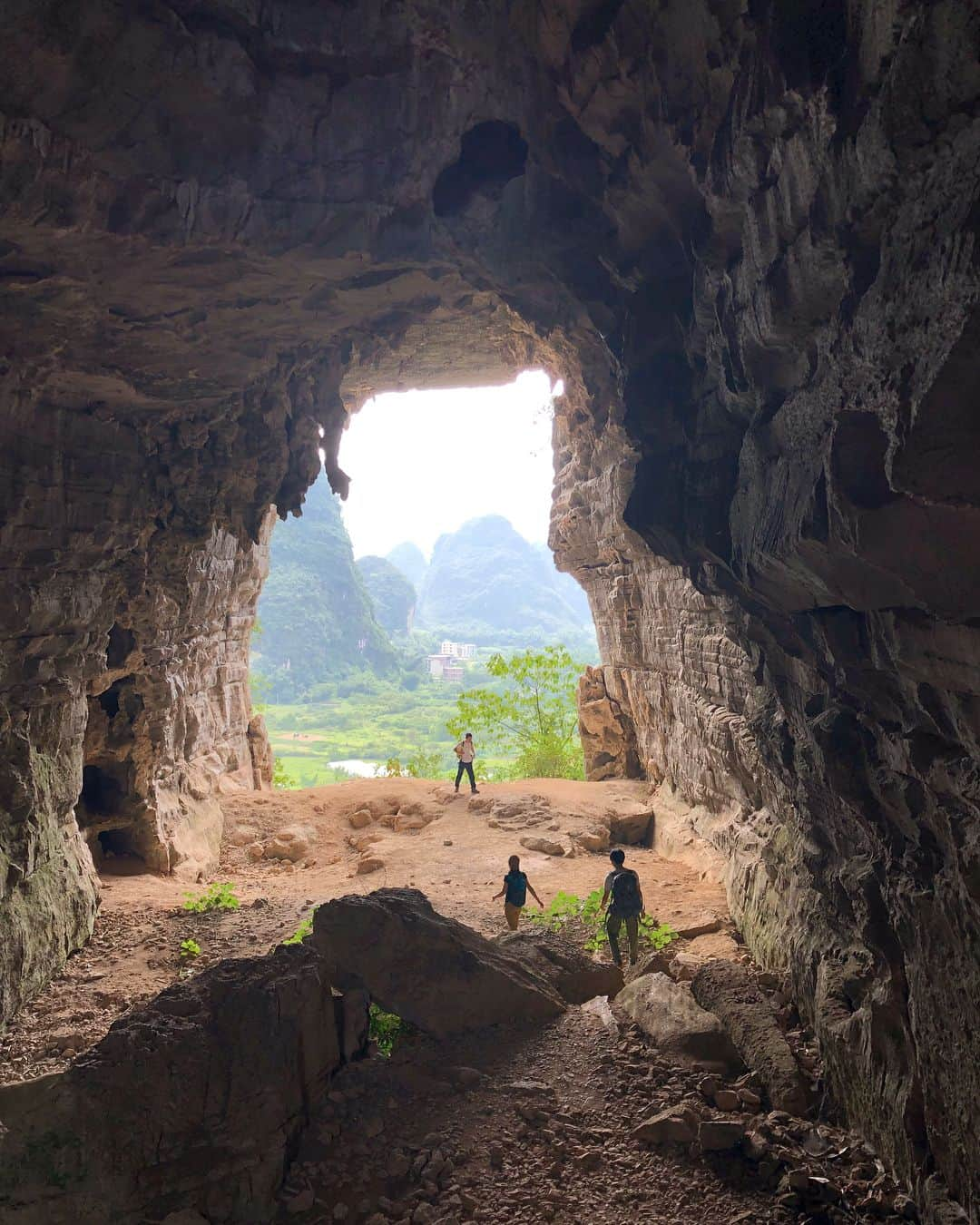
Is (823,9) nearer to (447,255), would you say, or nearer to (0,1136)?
(447,255)

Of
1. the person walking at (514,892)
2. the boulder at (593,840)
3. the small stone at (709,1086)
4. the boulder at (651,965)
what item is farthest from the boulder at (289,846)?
the small stone at (709,1086)

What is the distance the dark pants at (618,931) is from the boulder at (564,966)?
0.68 feet

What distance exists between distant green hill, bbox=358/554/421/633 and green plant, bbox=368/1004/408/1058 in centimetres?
8137

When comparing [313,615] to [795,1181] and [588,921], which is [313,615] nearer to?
[588,921]

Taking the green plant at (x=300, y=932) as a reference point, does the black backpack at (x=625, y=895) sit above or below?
above

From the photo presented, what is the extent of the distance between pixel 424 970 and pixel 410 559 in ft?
458

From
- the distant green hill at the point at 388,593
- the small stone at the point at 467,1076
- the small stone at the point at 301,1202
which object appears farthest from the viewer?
the distant green hill at the point at 388,593

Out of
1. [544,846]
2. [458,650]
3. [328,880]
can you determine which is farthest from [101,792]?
[458,650]

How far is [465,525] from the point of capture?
12838 centimetres

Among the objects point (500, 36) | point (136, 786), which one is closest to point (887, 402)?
point (500, 36)

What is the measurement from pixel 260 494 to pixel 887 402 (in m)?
11.1

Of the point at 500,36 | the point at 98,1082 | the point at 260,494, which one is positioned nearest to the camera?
the point at 98,1082

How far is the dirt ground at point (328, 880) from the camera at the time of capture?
329 inches

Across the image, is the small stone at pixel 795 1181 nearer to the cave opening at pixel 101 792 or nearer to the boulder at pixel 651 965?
the boulder at pixel 651 965
